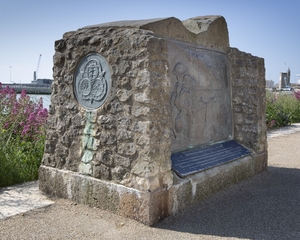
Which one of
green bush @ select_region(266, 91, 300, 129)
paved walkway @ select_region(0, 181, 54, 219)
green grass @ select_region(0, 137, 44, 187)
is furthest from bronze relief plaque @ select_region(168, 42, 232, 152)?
green bush @ select_region(266, 91, 300, 129)

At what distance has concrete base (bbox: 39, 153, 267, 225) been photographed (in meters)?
3.29

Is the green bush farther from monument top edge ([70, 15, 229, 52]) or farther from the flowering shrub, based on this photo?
the flowering shrub

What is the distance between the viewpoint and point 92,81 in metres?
3.73

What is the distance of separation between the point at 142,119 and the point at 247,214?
1.53m

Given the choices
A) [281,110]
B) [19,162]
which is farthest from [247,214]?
[281,110]

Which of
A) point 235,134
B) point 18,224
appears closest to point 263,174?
point 235,134

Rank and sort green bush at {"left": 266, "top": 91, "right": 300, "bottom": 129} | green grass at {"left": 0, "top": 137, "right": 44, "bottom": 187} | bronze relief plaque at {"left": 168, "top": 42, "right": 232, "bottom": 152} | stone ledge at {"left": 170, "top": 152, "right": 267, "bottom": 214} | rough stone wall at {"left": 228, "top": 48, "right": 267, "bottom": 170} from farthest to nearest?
green bush at {"left": 266, "top": 91, "right": 300, "bottom": 129} → rough stone wall at {"left": 228, "top": 48, "right": 267, "bottom": 170} → green grass at {"left": 0, "top": 137, "right": 44, "bottom": 187} → bronze relief plaque at {"left": 168, "top": 42, "right": 232, "bottom": 152} → stone ledge at {"left": 170, "top": 152, "right": 267, "bottom": 214}

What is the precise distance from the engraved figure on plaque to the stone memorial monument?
0.03 ft

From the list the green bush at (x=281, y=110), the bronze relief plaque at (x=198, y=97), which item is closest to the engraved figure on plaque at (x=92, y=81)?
the bronze relief plaque at (x=198, y=97)

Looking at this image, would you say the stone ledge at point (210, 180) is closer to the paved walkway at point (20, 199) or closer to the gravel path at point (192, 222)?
the gravel path at point (192, 222)

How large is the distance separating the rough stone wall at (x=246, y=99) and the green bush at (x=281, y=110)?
585 cm

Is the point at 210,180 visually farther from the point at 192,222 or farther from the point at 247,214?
the point at 192,222

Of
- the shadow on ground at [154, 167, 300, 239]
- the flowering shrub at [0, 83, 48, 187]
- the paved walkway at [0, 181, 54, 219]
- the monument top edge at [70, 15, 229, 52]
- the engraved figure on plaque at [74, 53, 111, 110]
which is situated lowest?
the shadow on ground at [154, 167, 300, 239]

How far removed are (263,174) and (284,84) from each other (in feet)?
124
